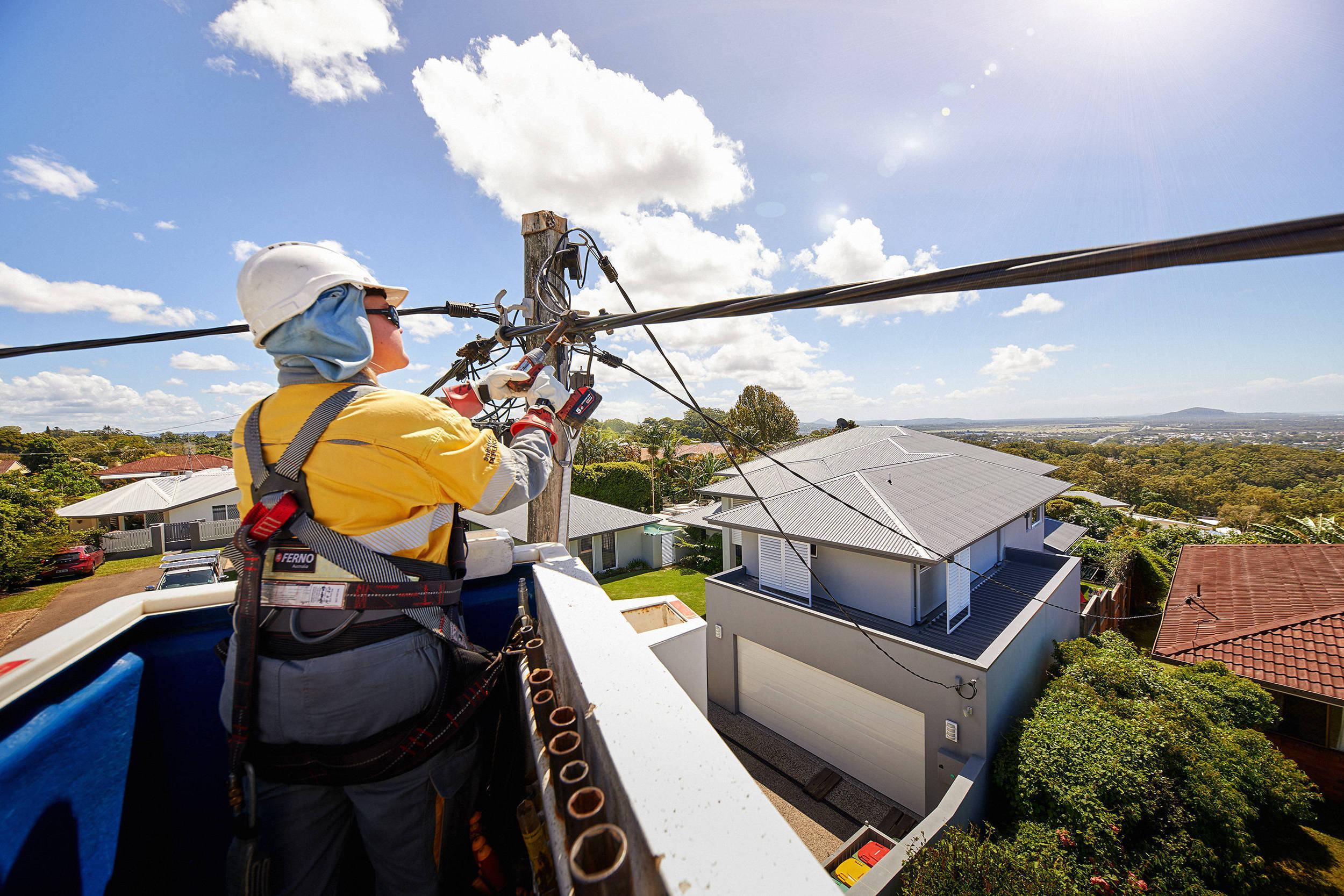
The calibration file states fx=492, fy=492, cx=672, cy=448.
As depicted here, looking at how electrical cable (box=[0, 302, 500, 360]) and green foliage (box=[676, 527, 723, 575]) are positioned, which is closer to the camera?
electrical cable (box=[0, 302, 500, 360])

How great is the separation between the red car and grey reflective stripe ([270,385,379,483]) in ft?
108

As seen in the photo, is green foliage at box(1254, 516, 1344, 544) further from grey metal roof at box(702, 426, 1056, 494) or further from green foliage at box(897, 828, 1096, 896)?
green foliage at box(897, 828, 1096, 896)

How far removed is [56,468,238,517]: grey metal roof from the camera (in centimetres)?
2431

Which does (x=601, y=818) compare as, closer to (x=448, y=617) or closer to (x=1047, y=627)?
(x=448, y=617)

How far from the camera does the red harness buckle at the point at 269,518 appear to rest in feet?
4.57

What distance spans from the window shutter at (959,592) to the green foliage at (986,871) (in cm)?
421

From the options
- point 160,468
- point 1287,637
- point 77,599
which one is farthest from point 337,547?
point 160,468

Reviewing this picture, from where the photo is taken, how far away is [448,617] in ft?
5.82

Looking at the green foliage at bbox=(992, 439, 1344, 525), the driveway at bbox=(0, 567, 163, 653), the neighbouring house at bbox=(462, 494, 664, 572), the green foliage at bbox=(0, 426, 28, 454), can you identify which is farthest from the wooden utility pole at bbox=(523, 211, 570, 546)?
the green foliage at bbox=(0, 426, 28, 454)

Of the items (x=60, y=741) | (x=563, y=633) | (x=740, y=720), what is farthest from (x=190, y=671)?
(x=740, y=720)

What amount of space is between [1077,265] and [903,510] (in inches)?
413

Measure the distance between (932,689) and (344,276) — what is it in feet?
34.0

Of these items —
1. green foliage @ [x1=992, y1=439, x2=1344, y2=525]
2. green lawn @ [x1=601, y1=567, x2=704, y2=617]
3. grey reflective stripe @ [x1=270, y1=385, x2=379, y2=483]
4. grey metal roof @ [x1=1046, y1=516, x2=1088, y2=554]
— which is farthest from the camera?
green foliage @ [x1=992, y1=439, x2=1344, y2=525]

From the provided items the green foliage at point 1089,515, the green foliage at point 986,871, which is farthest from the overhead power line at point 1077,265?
the green foliage at point 1089,515
